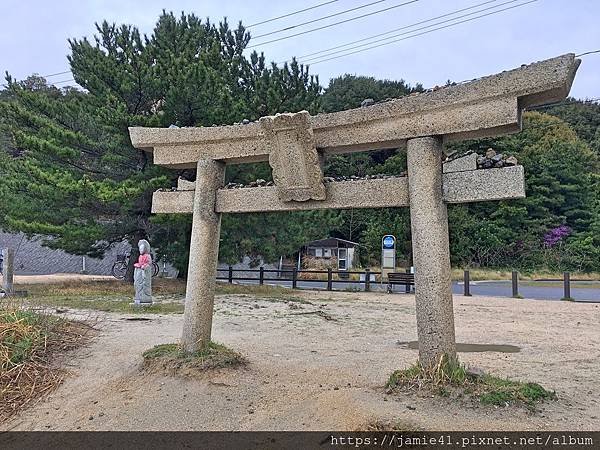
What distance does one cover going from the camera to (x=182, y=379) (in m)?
5.01

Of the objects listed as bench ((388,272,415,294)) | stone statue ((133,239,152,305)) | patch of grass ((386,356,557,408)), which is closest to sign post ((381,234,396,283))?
bench ((388,272,415,294))

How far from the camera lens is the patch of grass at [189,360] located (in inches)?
204

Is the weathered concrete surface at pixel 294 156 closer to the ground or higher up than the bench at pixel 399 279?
higher up

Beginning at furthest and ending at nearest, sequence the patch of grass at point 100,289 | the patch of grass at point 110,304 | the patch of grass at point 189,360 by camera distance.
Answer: the patch of grass at point 100,289 < the patch of grass at point 110,304 < the patch of grass at point 189,360

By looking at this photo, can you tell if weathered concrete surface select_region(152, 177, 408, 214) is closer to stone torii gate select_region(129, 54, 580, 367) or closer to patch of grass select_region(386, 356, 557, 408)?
stone torii gate select_region(129, 54, 580, 367)

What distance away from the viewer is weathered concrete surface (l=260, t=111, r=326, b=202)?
5016 millimetres

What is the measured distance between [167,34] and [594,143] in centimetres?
3635

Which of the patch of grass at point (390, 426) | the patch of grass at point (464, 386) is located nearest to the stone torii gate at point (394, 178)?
the patch of grass at point (464, 386)

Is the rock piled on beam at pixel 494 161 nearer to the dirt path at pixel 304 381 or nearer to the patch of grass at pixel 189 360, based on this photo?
the dirt path at pixel 304 381

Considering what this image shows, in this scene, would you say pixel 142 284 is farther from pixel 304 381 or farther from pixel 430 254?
pixel 430 254

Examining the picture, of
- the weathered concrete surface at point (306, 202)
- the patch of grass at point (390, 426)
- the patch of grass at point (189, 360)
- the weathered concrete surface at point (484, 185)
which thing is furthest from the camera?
the patch of grass at point (189, 360)

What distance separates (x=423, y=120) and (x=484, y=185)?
0.85 meters

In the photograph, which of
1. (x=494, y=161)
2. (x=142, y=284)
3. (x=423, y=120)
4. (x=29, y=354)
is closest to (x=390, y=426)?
(x=494, y=161)

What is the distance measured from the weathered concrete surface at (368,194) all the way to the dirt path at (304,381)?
183 cm
